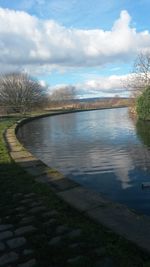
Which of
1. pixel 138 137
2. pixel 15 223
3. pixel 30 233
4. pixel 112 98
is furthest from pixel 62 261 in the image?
pixel 112 98

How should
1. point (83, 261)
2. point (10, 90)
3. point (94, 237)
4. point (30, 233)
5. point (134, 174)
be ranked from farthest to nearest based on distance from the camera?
point (10, 90), point (134, 174), point (30, 233), point (94, 237), point (83, 261)

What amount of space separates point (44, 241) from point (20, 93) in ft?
176

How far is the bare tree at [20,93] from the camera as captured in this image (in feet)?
182

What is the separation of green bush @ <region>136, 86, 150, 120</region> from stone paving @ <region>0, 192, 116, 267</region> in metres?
20.2

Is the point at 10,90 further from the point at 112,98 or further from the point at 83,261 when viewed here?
the point at 83,261

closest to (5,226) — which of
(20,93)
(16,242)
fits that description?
(16,242)

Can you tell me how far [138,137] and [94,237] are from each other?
1263 centimetres

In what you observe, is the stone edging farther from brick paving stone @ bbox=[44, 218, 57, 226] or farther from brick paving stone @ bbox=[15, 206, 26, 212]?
brick paving stone @ bbox=[15, 206, 26, 212]

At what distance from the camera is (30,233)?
14.2 ft

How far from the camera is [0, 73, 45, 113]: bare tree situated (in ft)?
182

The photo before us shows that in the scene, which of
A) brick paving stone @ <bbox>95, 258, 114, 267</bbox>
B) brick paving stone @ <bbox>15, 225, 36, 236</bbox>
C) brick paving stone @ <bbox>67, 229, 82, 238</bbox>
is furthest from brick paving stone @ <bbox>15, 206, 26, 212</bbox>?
brick paving stone @ <bbox>95, 258, 114, 267</bbox>

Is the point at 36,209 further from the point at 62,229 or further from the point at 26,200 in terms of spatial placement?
the point at 62,229

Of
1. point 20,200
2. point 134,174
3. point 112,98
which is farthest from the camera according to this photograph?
point 112,98

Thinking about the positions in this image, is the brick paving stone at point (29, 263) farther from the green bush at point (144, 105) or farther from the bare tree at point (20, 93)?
the bare tree at point (20, 93)
